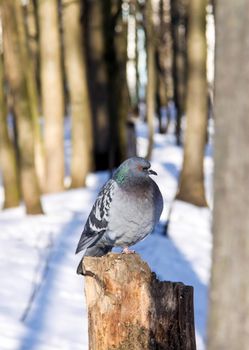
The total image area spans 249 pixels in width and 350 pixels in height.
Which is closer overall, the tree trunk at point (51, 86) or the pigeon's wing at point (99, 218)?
the pigeon's wing at point (99, 218)

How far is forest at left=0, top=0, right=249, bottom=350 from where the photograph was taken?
1866mm

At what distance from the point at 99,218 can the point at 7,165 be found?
31.5ft

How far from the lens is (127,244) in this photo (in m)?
5.67

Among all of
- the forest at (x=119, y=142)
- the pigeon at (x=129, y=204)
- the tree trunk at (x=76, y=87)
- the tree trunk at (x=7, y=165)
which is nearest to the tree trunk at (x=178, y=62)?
the forest at (x=119, y=142)

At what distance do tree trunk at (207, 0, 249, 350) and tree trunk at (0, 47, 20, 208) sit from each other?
13.0m

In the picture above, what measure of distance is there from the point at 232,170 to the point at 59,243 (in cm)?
1006

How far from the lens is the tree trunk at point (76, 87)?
16.4 meters

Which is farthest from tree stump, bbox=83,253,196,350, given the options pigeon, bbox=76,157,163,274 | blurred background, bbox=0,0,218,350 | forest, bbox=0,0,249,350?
blurred background, bbox=0,0,218,350

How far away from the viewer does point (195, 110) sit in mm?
14742

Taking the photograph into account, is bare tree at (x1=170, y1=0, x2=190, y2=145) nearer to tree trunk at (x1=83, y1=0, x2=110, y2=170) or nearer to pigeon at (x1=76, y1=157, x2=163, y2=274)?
tree trunk at (x1=83, y1=0, x2=110, y2=170)

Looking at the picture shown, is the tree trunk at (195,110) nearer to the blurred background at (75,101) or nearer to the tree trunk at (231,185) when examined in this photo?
the blurred background at (75,101)

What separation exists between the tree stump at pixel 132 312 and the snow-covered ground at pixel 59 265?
120 inches

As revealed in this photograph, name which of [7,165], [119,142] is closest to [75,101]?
[7,165]

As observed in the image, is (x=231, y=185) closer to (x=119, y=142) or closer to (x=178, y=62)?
(x=119, y=142)
